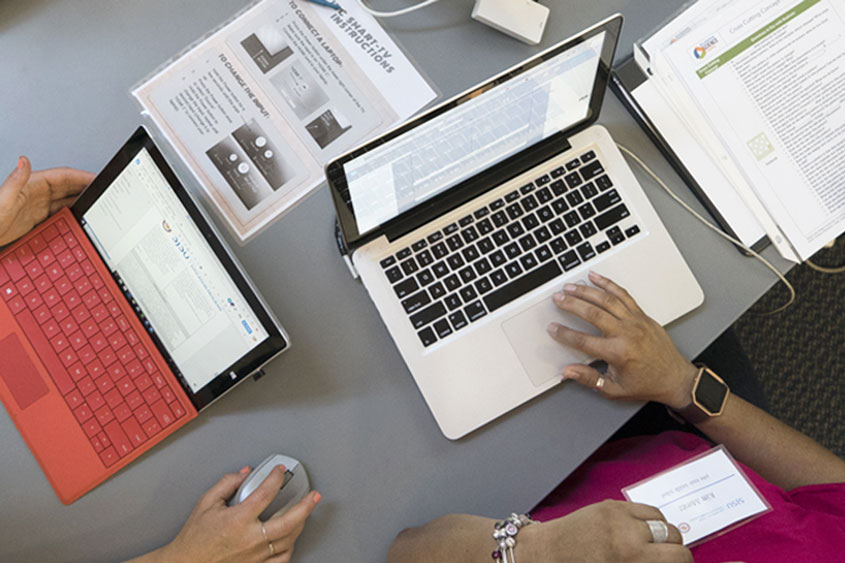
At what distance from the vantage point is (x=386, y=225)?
2.73 ft

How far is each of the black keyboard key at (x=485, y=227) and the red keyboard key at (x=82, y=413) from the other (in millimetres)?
579

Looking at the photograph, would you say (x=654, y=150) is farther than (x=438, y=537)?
Yes

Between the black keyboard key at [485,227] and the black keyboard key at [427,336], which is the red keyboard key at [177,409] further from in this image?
the black keyboard key at [485,227]

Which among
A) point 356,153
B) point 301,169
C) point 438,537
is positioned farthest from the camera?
point 301,169

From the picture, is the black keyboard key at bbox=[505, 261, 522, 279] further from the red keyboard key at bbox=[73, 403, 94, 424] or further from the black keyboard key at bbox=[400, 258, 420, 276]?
the red keyboard key at bbox=[73, 403, 94, 424]

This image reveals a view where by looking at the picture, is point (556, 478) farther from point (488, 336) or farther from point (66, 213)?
point (66, 213)

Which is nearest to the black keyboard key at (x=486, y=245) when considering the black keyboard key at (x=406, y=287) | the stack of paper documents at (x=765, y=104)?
the black keyboard key at (x=406, y=287)

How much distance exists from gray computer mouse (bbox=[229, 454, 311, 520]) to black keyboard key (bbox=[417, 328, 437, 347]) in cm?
23

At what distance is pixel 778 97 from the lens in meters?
0.90

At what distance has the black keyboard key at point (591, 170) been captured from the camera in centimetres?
89

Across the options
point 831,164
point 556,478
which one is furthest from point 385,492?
point 831,164

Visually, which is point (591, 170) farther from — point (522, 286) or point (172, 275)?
point (172, 275)

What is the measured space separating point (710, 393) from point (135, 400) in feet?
2.58

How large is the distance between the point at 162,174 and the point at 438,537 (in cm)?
56
